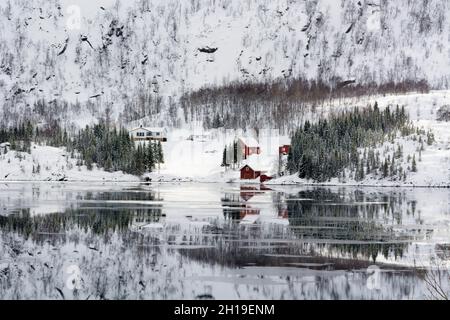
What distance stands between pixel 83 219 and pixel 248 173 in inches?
4778

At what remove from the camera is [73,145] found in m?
194

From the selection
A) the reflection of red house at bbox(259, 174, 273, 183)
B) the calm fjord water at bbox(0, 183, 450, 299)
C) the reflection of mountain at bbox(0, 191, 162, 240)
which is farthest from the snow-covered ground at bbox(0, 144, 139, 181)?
the calm fjord water at bbox(0, 183, 450, 299)

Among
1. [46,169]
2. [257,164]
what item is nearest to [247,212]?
[257,164]

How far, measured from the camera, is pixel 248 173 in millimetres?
178500

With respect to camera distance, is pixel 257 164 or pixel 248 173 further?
pixel 257 164

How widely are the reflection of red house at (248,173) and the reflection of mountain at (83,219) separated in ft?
338

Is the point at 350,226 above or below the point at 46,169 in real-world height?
below

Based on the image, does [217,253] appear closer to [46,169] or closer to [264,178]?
[264,178]

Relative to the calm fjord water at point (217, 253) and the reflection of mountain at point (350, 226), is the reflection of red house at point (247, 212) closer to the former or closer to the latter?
the calm fjord water at point (217, 253)

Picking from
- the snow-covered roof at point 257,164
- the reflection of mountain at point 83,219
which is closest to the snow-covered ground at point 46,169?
the snow-covered roof at point 257,164

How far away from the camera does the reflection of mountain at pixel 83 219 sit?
168 feet
